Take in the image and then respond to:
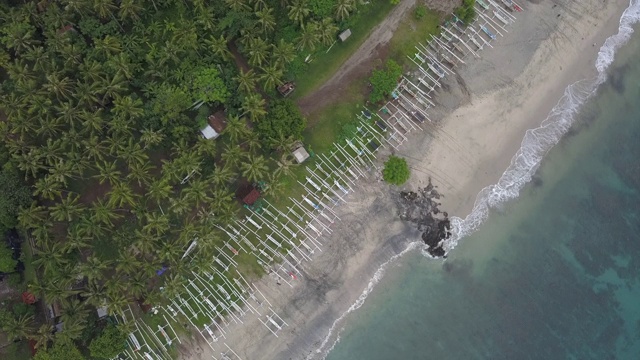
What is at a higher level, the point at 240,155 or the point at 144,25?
the point at 144,25

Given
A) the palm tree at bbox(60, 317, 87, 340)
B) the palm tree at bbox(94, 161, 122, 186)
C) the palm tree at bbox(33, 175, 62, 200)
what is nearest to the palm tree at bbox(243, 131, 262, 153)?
the palm tree at bbox(94, 161, 122, 186)

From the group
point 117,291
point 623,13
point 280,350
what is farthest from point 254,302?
point 623,13

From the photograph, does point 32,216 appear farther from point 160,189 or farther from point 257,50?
point 257,50

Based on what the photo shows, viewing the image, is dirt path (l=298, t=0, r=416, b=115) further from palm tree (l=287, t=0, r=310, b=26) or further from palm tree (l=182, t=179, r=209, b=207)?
palm tree (l=182, t=179, r=209, b=207)

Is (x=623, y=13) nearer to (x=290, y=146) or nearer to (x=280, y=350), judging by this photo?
(x=290, y=146)

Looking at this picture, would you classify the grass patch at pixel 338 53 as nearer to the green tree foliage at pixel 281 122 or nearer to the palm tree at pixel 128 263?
the green tree foliage at pixel 281 122

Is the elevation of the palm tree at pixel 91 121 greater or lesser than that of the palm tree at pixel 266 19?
greater

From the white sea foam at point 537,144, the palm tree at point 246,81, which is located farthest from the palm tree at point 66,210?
the white sea foam at point 537,144

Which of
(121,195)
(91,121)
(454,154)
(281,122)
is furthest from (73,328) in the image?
(454,154)
